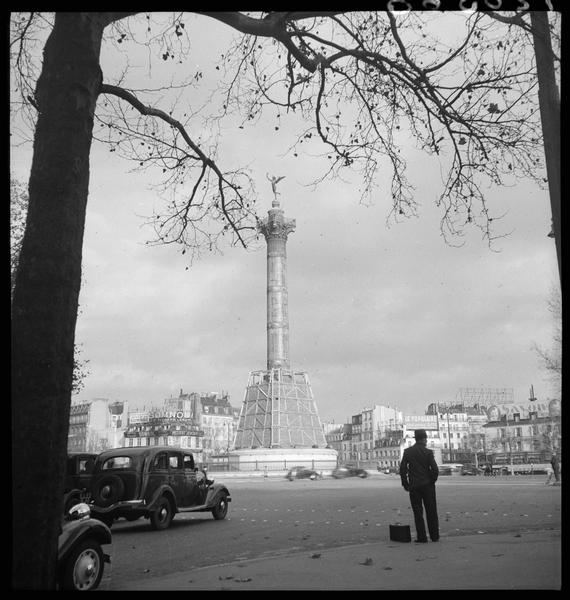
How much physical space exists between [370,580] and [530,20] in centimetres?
576

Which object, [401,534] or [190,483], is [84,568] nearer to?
[401,534]

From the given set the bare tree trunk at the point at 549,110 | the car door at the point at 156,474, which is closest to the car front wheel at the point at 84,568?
the bare tree trunk at the point at 549,110

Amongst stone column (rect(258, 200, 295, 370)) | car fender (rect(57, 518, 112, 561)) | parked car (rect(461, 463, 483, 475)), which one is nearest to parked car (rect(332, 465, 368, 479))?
parked car (rect(461, 463, 483, 475))

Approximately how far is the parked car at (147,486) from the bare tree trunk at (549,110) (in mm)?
10457

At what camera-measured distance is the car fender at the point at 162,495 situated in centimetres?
1388

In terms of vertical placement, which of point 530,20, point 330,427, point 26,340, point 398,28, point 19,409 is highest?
point 398,28

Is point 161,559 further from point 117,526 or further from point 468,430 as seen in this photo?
point 468,430

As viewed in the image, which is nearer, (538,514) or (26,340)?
(26,340)

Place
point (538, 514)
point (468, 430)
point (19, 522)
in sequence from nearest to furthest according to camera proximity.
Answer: point (19, 522) < point (538, 514) < point (468, 430)

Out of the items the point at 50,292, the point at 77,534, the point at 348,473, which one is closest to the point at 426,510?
the point at 77,534

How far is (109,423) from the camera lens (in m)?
111

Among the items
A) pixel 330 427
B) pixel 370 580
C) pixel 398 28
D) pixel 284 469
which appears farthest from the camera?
pixel 330 427

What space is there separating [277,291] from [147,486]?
5858 cm

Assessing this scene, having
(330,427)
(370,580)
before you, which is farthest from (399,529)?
(330,427)
